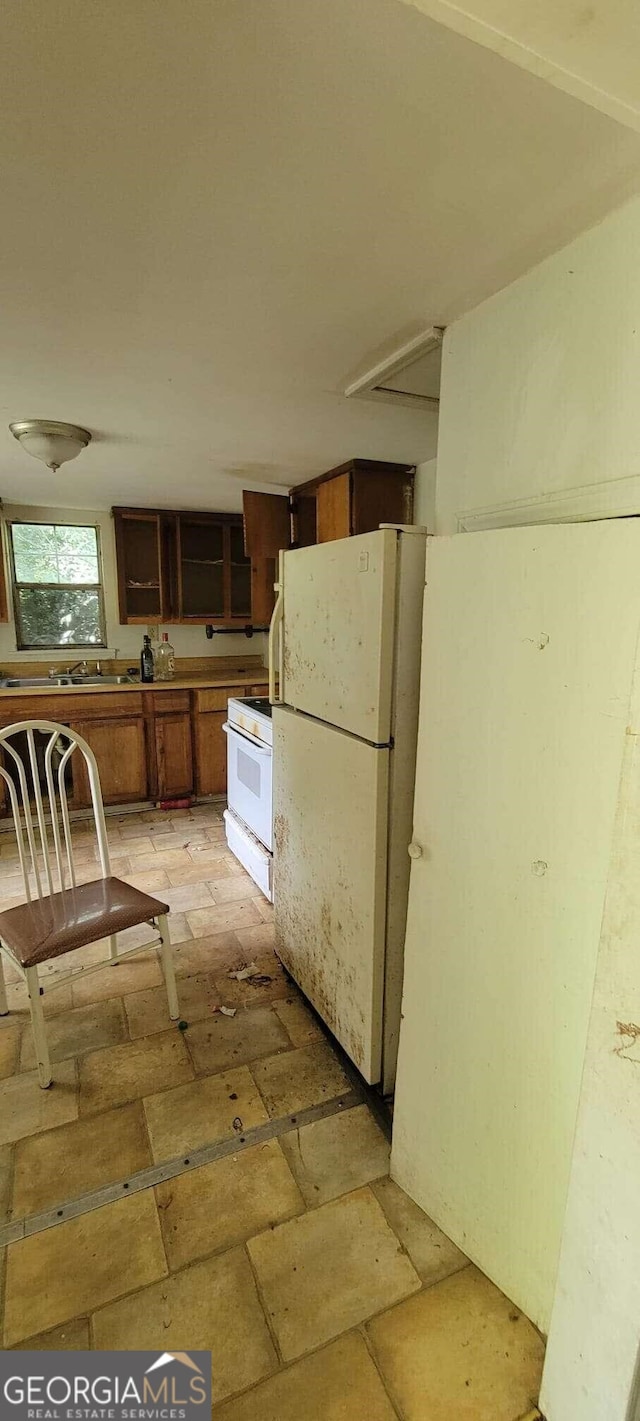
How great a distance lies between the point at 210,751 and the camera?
423 cm

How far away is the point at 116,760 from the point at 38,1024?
242cm

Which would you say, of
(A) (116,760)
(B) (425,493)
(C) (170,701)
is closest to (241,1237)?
(B) (425,493)

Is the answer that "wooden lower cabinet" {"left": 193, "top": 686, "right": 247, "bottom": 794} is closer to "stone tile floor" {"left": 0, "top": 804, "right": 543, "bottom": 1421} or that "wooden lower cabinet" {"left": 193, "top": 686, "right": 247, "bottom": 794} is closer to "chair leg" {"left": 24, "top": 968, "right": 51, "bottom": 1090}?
"stone tile floor" {"left": 0, "top": 804, "right": 543, "bottom": 1421}

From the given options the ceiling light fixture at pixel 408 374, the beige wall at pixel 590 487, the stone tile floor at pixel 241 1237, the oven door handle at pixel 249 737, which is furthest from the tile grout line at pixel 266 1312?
the ceiling light fixture at pixel 408 374

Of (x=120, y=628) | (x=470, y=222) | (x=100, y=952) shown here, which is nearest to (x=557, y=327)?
(x=470, y=222)

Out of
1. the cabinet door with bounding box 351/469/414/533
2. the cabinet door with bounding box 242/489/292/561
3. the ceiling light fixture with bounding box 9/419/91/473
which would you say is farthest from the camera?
the cabinet door with bounding box 242/489/292/561

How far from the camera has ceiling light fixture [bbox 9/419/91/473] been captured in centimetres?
222

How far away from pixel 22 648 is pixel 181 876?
7.27 feet

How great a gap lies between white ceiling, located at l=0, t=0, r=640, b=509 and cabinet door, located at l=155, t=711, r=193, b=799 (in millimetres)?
2597

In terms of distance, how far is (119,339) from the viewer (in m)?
1.50

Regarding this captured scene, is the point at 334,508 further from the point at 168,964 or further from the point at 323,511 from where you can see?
the point at 168,964

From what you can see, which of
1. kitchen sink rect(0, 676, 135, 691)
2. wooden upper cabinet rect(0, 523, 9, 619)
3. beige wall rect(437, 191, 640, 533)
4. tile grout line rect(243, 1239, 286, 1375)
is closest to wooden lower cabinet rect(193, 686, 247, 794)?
kitchen sink rect(0, 676, 135, 691)

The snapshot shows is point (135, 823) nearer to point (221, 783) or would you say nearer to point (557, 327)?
point (221, 783)

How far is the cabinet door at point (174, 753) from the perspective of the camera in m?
4.08
